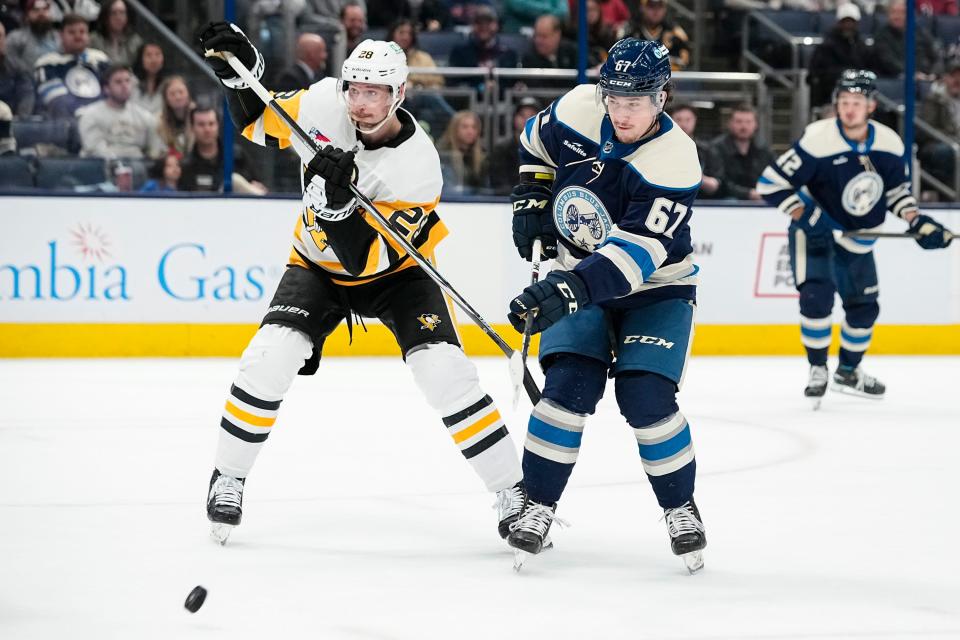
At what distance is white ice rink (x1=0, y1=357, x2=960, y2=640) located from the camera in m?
2.64

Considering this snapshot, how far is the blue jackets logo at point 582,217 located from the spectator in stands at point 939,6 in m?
6.84

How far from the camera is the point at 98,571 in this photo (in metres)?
2.94

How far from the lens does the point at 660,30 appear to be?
809cm

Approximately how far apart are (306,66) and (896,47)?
11.6 feet

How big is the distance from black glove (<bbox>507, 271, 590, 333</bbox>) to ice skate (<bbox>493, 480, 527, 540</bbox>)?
21.6 inches

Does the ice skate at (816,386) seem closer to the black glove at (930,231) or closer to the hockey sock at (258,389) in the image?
the black glove at (930,231)

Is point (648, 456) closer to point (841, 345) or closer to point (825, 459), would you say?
point (825, 459)

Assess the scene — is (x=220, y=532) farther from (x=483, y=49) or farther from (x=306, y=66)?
(x=483, y=49)

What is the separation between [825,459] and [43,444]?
2.55 m

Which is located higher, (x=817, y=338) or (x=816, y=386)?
(x=817, y=338)

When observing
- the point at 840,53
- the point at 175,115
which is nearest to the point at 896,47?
the point at 840,53

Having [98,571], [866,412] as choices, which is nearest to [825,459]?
[866,412]

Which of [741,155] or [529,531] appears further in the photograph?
[741,155]

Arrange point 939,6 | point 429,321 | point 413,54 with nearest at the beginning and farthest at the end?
point 429,321 < point 413,54 < point 939,6
